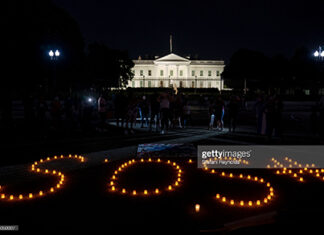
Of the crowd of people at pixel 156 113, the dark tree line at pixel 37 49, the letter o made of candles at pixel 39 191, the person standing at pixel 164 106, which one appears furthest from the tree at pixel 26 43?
the letter o made of candles at pixel 39 191

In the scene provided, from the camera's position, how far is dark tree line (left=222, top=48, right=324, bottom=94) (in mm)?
70750

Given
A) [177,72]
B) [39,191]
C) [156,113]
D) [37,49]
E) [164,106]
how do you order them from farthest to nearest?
[177,72]
[37,49]
[156,113]
[164,106]
[39,191]

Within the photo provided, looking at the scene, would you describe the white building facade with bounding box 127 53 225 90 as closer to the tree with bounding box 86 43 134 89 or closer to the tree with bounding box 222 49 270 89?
the tree with bounding box 222 49 270 89

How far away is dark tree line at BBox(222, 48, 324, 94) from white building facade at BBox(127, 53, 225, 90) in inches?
910

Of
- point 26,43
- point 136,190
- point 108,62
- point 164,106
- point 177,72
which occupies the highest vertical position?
point 177,72

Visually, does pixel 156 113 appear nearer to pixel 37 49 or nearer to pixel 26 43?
pixel 26 43

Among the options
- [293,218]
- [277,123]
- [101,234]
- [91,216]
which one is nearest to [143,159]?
[91,216]

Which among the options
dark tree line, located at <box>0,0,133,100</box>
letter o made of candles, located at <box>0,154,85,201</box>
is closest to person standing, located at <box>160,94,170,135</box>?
letter o made of candles, located at <box>0,154,85,201</box>

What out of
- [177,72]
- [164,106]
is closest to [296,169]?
[164,106]

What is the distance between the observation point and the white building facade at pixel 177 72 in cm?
10094

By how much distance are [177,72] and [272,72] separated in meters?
37.7

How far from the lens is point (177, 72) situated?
10244 centimetres

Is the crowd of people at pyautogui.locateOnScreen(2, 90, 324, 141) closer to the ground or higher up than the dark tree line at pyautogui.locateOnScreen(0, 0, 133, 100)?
closer to the ground

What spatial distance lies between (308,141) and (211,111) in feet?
17.1
